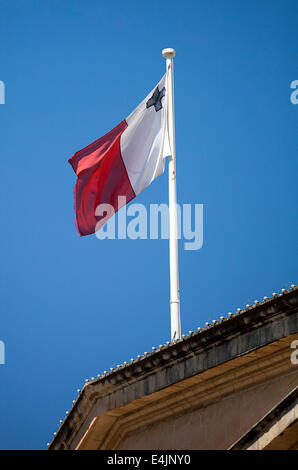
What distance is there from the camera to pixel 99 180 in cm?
2439

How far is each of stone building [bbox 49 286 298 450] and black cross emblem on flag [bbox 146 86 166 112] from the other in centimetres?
797

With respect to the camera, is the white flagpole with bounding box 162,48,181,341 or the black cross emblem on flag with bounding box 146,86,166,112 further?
the black cross emblem on flag with bounding box 146,86,166,112

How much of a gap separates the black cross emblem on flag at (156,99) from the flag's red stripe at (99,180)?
3.14ft

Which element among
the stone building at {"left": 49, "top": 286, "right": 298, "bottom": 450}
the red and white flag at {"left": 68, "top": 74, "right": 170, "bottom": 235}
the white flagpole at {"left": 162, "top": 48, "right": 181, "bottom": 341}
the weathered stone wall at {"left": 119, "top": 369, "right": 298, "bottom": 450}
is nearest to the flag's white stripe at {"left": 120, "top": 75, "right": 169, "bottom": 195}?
the red and white flag at {"left": 68, "top": 74, "right": 170, "bottom": 235}

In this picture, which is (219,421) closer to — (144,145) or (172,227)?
(172,227)

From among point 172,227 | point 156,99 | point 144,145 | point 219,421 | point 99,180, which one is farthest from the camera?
point 99,180

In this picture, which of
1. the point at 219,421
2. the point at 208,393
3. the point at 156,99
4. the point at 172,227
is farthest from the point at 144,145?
the point at 219,421

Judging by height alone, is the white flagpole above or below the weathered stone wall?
above

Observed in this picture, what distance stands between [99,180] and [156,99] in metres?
2.80

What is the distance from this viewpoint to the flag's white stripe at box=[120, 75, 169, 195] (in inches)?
922

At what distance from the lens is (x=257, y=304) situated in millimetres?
16531

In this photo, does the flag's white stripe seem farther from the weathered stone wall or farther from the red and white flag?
the weathered stone wall
